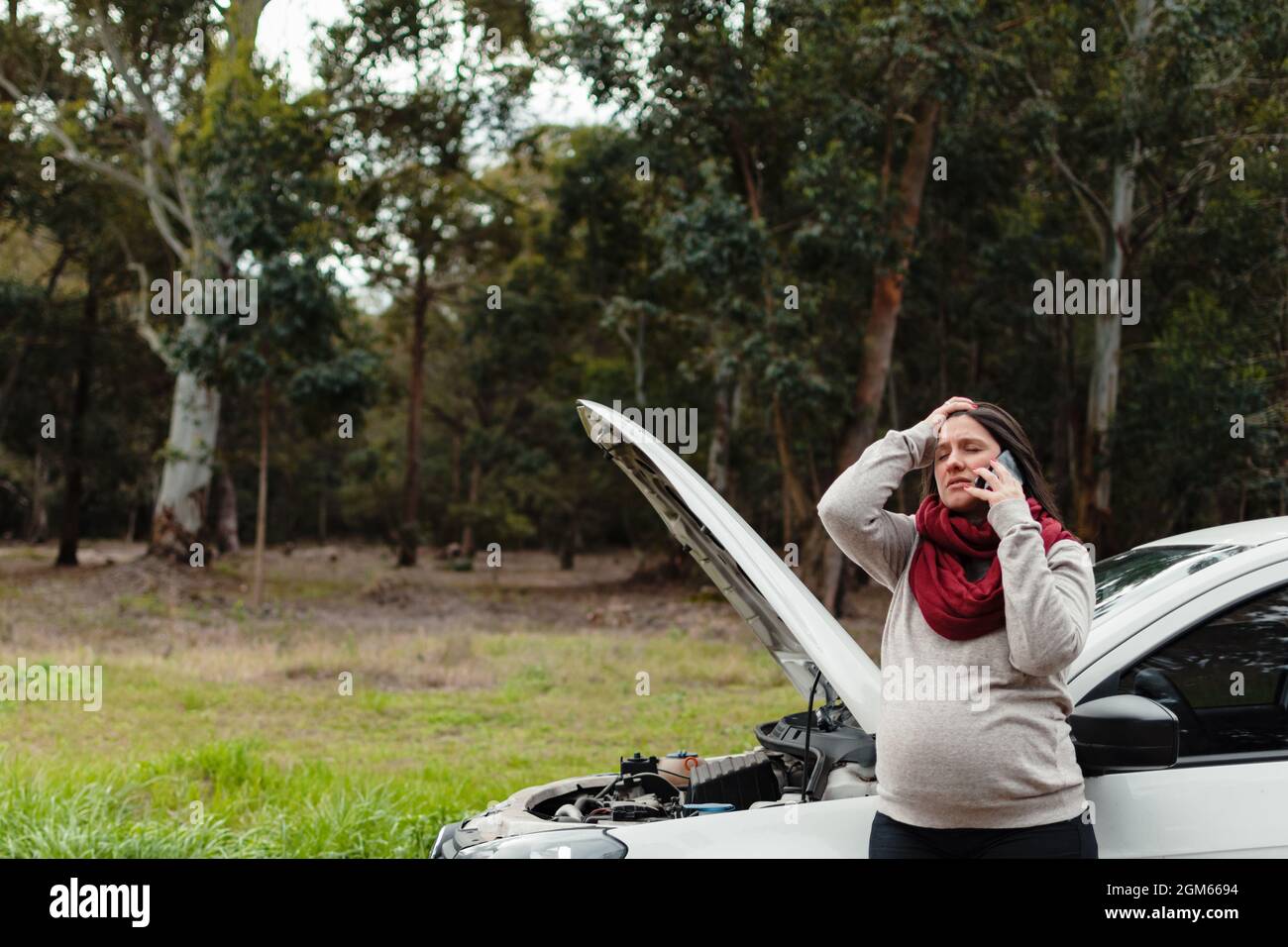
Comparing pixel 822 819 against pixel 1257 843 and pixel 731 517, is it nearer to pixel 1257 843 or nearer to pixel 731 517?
pixel 731 517

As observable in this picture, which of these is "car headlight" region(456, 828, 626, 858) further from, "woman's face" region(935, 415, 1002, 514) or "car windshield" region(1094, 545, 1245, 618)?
"car windshield" region(1094, 545, 1245, 618)

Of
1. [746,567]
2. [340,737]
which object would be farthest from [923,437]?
[340,737]

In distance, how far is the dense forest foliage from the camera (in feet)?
62.2

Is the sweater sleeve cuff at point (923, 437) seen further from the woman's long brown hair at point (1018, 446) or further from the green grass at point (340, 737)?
the green grass at point (340, 737)

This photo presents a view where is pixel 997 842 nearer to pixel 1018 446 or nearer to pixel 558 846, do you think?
pixel 1018 446

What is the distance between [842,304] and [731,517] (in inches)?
826

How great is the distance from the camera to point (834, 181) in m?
18.7

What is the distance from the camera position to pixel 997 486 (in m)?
2.69

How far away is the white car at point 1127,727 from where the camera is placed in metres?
2.84

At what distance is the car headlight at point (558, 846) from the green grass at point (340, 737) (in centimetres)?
298

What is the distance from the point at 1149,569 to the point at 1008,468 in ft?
2.92
